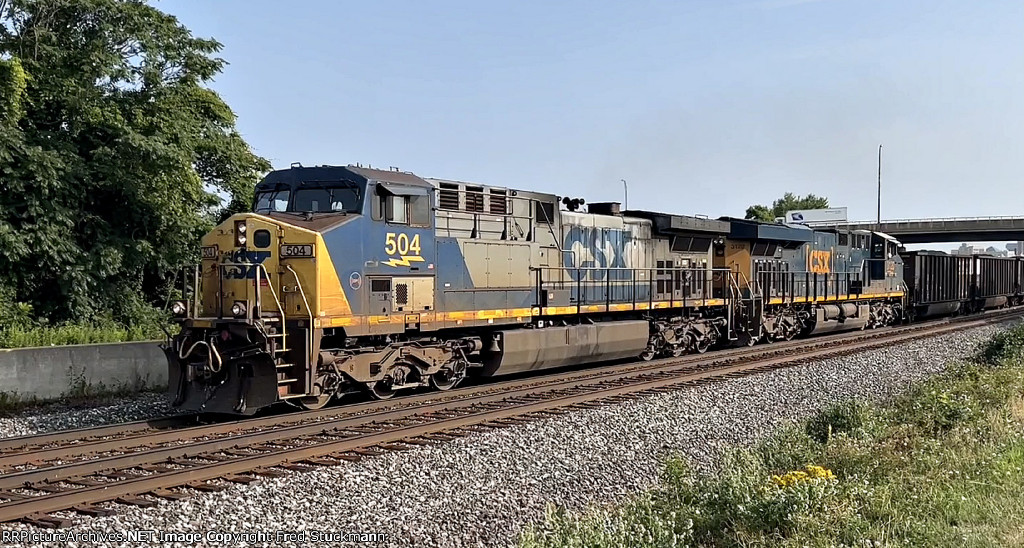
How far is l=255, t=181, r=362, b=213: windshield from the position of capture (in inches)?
416

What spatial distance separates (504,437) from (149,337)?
833cm

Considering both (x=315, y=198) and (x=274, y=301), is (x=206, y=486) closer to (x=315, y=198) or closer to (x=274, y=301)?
(x=274, y=301)

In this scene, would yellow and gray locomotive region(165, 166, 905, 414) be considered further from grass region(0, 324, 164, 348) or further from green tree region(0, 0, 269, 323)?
green tree region(0, 0, 269, 323)

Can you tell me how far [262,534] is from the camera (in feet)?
18.3

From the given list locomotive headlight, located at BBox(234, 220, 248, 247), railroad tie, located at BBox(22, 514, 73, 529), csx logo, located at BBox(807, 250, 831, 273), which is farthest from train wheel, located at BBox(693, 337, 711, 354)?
railroad tie, located at BBox(22, 514, 73, 529)

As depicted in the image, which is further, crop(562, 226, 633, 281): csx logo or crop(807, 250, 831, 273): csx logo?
crop(807, 250, 831, 273): csx logo

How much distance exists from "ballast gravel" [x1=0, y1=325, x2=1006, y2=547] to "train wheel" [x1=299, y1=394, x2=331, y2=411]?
244 centimetres

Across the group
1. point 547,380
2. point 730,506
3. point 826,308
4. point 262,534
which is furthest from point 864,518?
point 826,308

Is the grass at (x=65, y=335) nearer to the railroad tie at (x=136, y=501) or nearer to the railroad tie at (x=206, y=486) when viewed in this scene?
the railroad tie at (x=206, y=486)

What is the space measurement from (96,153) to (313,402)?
822 centimetres

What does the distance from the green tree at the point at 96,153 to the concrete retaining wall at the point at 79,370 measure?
3.05 m

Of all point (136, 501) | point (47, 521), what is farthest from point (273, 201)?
point (47, 521)

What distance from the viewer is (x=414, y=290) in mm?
11312

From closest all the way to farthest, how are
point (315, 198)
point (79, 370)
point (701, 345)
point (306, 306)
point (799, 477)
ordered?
point (799, 477)
point (306, 306)
point (315, 198)
point (79, 370)
point (701, 345)
